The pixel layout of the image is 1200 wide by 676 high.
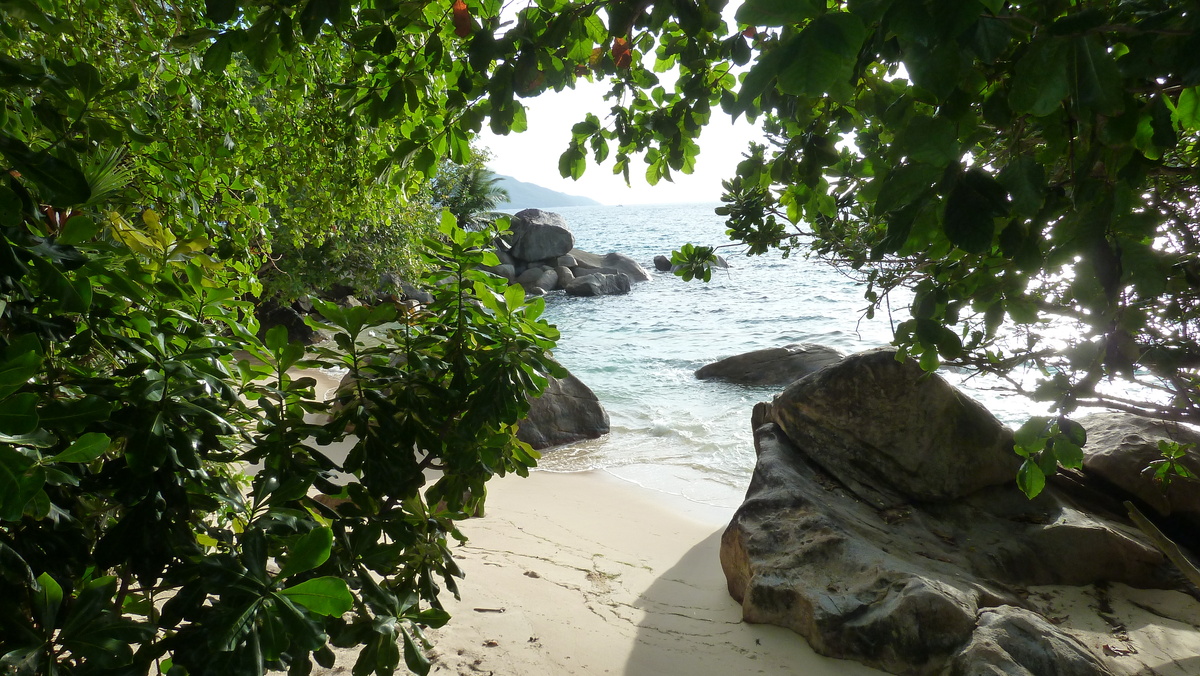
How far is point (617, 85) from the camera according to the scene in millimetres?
2010

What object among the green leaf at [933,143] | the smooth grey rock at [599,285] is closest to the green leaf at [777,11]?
the green leaf at [933,143]

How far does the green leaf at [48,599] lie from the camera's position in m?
1.18

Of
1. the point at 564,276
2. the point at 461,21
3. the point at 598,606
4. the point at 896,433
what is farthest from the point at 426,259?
the point at 564,276

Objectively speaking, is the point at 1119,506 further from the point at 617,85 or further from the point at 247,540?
the point at 247,540

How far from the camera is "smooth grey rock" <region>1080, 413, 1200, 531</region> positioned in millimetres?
4387

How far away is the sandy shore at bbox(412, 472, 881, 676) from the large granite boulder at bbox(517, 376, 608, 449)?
2141 millimetres

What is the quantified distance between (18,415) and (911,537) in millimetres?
4530

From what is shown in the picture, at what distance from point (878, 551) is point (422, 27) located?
3471 mm

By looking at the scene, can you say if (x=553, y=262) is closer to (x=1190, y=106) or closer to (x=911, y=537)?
(x=911, y=537)

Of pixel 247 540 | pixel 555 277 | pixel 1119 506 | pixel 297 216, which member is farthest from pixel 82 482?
pixel 555 277

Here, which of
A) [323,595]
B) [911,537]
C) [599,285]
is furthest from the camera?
[599,285]

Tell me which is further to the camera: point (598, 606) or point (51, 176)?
point (598, 606)

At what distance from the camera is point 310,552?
1.08 m

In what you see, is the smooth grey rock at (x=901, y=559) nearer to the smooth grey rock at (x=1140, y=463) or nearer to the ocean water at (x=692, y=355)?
the smooth grey rock at (x=1140, y=463)
